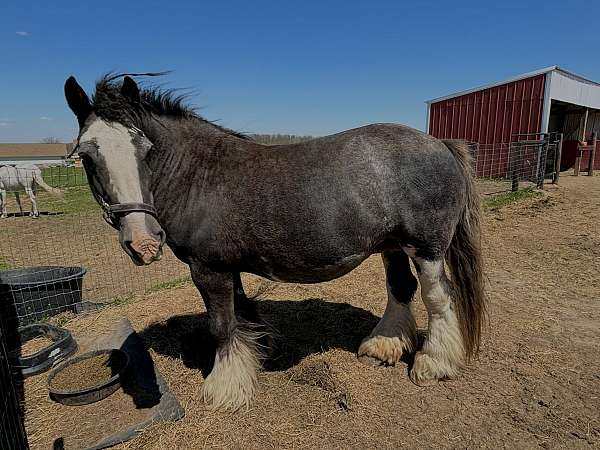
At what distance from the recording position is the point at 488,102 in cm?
1516

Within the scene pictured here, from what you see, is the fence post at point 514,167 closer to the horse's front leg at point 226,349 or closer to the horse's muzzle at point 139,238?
the horse's front leg at point 226,349

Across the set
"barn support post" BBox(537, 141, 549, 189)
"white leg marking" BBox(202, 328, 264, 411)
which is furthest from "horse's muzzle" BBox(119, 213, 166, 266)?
"barn support post" BBox(537, 141, 549, 189)

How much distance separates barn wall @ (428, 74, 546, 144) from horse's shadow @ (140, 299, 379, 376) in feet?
45.4

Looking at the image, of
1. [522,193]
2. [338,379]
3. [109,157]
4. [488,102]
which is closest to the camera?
[109,157]

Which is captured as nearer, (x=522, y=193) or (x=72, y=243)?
(x=72, y=243)

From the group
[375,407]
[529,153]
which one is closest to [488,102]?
[529,153]

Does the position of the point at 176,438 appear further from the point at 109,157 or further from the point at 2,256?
the point at 2,256

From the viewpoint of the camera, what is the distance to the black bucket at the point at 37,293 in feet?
12.5

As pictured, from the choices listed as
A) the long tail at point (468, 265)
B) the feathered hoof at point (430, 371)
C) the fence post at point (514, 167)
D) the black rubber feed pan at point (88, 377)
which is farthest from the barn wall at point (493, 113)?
the black rubber feed pan at point (88, 377)

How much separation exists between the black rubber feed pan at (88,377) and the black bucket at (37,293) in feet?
4.30

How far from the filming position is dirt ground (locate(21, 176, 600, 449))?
2.33m

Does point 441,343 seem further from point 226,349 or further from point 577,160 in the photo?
point 577,160

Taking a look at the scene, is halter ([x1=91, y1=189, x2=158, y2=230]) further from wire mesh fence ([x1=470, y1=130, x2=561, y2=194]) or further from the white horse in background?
wire mesh fence ([x1=470, y1=130, x2=561, y2=194])

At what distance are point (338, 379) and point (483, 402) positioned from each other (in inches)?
40.0
